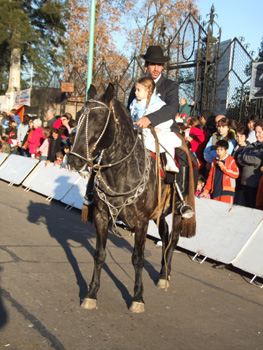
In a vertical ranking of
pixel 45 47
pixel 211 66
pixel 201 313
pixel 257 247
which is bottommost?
pixel 201 313

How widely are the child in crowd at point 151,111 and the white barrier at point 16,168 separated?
8.89 metres

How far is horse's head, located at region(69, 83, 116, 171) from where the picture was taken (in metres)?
4.32

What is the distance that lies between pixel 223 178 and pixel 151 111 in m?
3.41

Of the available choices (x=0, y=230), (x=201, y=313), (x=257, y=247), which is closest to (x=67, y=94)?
(x=0, y=230)

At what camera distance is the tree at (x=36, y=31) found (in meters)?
24.8

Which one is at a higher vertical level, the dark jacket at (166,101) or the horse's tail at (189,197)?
the dark jacket at (166,101)

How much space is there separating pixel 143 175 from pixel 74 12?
2897 cm

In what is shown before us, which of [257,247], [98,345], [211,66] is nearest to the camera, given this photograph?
[98,345]

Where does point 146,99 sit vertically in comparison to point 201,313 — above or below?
above

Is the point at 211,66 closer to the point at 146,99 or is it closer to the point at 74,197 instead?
the point at 74,197

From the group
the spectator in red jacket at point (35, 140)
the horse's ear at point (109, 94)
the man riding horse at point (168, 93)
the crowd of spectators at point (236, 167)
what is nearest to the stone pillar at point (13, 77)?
the spectator in red jacket at point (35, 140)

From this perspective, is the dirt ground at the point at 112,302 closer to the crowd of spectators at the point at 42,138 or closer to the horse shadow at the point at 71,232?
the horse shadow at the point at 71,232

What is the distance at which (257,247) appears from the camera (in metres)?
6.53

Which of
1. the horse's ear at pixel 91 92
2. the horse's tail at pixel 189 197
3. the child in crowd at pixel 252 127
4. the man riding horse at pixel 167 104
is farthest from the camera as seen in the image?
the child in crowd at pixel 252 127
